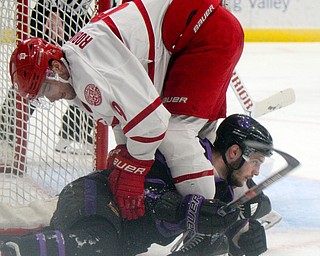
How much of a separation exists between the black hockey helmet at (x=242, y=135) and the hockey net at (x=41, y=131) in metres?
0.47

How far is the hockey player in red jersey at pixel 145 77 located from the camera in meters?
1.70

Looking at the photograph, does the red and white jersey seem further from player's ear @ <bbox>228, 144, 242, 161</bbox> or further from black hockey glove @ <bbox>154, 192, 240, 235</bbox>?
player's ear @ <bbox>228, 144, 242, 161</bbox>

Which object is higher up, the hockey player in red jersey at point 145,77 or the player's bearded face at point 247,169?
the hockey player in red jersey at point 145,77

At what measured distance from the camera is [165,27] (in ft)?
6.11

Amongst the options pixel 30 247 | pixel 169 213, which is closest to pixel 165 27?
pixel 169 213

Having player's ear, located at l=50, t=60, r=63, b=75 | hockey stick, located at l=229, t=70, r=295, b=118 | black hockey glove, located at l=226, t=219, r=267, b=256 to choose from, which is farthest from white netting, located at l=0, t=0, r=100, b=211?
hockey stick, located at l=229, t=70, r=295, b=118

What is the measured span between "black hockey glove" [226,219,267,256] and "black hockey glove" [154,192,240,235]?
0.10 metres

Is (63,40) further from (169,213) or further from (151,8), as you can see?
(169,213)

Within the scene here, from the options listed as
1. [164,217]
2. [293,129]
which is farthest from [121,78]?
[293,129]

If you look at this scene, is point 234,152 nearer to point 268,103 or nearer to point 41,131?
point 41,131

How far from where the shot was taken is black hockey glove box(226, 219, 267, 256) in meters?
1.85

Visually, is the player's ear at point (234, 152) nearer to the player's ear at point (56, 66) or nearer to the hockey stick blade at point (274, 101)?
the player's ear at point (56, 66)

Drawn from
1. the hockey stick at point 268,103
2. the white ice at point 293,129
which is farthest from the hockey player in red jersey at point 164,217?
the hockey stick at point 268,103

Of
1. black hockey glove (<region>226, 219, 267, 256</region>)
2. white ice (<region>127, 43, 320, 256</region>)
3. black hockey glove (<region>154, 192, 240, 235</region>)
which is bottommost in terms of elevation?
white ice (<region>127, 43, 320, 256</region>)
